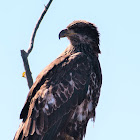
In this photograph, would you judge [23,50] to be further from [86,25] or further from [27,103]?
[86,25]

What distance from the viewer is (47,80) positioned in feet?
35.6

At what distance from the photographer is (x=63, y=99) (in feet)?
35.2

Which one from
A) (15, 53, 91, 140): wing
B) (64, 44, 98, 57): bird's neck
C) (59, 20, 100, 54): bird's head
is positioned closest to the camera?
(15, 53, 91, 140): wing

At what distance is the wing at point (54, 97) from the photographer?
404 inches

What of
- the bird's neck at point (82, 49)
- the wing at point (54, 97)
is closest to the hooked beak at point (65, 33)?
the bird's neck at point (82, 49)

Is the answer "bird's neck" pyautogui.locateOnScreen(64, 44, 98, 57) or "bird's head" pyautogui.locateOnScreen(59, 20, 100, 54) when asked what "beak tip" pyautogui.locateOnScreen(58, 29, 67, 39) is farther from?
"bird's neck" pyautogui.locateOnScreen(64, 44, 98, 57)

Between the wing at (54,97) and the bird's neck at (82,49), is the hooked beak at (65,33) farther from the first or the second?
the wing at (54,97)

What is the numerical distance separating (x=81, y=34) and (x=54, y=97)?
6.93 ft

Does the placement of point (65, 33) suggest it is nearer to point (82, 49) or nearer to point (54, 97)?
point (82, 49)

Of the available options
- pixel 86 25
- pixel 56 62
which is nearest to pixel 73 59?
pixel 56 62

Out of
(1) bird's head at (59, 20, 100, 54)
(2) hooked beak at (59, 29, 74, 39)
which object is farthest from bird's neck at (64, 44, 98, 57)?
(2) hooked beak at (59, 29, 74, 39)

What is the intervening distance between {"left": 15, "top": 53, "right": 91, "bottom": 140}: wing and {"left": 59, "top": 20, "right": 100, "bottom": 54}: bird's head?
69 cm

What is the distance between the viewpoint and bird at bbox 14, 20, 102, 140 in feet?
33.8

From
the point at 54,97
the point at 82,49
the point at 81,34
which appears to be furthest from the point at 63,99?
the point at 81,34
